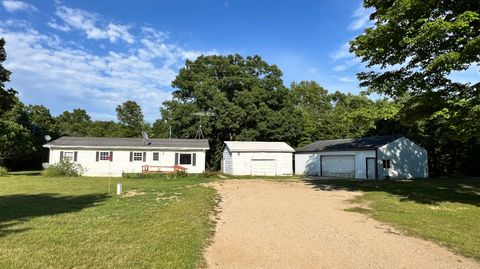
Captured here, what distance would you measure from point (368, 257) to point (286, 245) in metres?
1.63

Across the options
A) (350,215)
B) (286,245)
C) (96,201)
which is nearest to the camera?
(286,245)

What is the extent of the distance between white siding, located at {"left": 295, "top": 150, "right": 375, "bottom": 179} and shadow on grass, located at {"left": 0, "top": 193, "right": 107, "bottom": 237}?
2146 centimetres

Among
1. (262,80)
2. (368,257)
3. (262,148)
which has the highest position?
(262,80)

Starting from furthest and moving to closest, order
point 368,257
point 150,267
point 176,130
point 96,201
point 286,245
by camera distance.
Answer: point 176,130
point 96,201
point 286,245
point 368,257
point 150,267

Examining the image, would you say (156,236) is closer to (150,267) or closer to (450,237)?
(150,267)

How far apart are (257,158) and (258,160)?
236 millimetres

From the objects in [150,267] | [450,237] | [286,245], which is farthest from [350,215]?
[150,267]

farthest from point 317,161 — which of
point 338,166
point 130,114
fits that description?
point 130,114

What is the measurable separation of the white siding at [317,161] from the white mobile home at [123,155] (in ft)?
34.5

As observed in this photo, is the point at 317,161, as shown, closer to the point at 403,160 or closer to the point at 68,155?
the point at 403,160

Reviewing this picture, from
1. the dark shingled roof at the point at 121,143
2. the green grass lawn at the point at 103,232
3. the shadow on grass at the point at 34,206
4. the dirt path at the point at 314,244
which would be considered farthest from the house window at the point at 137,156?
the dirt path at the point at 314,244

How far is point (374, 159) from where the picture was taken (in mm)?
30203

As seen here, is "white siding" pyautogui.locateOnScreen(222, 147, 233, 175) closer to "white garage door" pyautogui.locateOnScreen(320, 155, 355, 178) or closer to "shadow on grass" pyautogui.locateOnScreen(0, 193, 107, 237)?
"white garage door" pyautogui.locateOnScreen(320, 155, 355, 178)

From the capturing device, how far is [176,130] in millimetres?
44375
